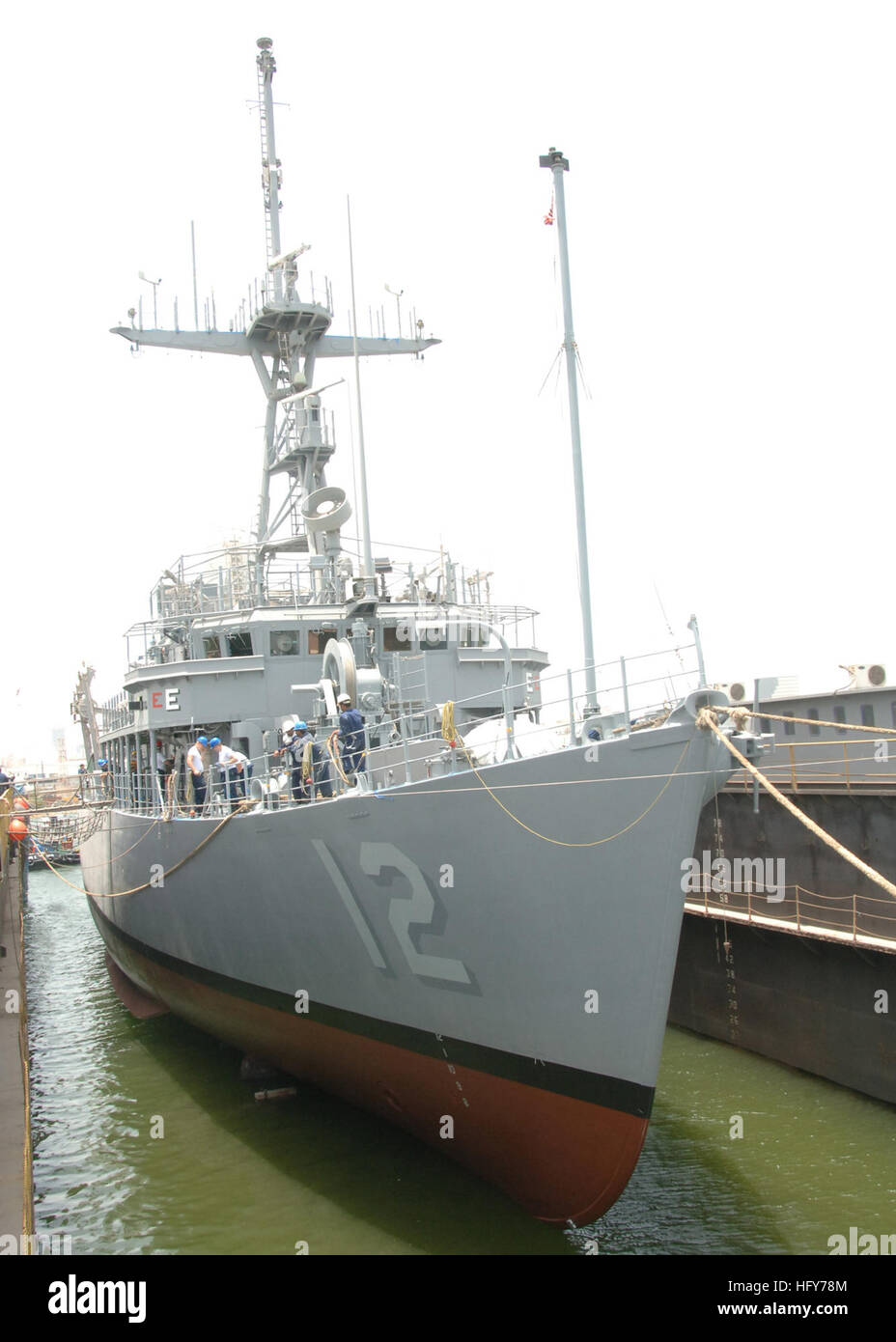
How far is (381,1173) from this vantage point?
27.6 feet

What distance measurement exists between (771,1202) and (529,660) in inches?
296

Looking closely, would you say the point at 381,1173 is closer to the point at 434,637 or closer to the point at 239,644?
the point at 434,637

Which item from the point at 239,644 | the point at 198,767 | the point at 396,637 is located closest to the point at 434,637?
the point at 396,637

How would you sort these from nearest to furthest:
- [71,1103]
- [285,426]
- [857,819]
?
[71,1103] < [857,819] < [285,426]

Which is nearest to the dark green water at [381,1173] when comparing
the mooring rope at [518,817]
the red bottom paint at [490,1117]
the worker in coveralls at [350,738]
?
the red bottom paint at [490,1117]

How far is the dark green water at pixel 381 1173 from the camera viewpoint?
7508 millimetres

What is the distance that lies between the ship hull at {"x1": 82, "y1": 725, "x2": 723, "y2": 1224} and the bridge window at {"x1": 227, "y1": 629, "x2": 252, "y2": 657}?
347 centimetres

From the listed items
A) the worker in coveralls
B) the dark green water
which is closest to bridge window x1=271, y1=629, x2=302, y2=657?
the worker in coveralls

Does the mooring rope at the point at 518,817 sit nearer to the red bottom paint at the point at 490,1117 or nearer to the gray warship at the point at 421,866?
the gray warship at the point at 421,866

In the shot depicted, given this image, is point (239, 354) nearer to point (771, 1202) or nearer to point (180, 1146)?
point (180, 1146)

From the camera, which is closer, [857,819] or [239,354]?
[857,819]

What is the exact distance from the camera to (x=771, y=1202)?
8.06m
